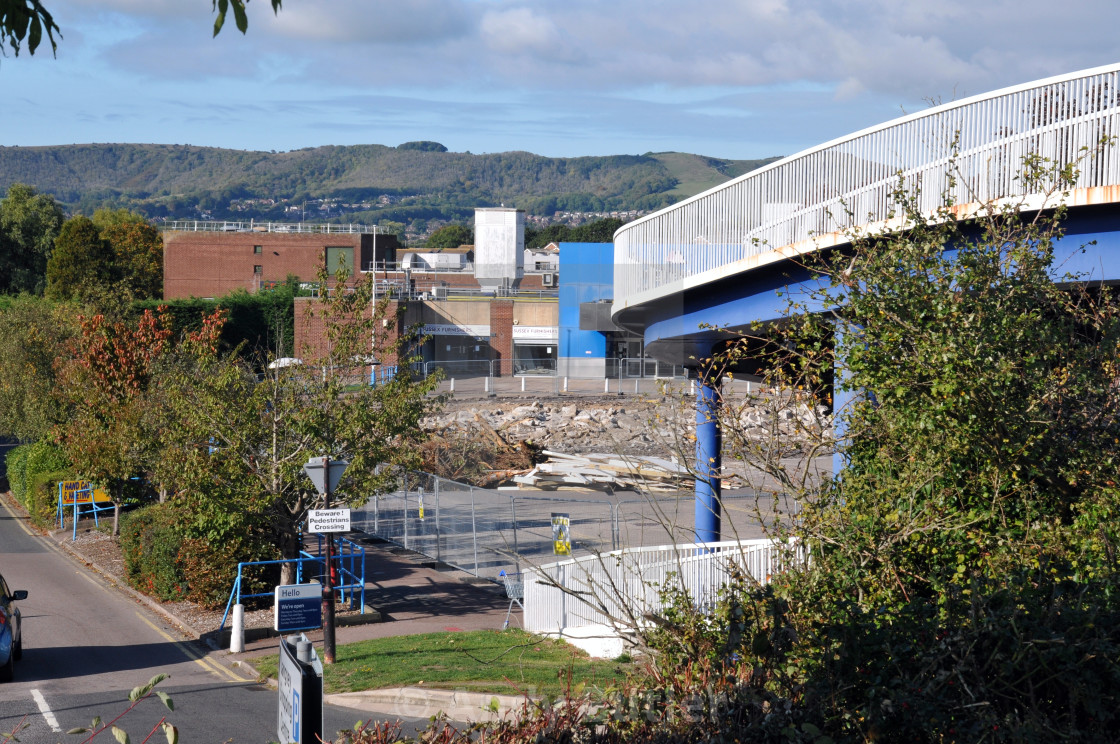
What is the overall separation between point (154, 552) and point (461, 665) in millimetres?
8103

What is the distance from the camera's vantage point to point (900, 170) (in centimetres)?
970

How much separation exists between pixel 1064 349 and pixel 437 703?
24.1 feet

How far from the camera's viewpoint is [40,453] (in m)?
28.9

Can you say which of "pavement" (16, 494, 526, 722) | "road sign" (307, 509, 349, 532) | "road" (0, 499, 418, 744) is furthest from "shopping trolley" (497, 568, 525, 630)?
"road" (0, 499, 418, 744)

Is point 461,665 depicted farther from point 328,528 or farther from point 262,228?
point 262,228

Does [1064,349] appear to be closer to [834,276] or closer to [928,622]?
[834,276]

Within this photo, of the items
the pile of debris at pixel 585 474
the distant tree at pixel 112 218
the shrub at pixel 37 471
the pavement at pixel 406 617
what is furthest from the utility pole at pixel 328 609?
the distant tree at pixel 112 218

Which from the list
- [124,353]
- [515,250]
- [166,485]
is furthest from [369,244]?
[166,485]

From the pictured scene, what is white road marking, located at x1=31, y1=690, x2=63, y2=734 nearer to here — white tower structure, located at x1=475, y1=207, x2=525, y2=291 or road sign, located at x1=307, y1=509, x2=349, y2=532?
road sign, located at x1=307, y1=509, x2=349, y2=532

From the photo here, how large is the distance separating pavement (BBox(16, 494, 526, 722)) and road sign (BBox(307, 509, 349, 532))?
2.04 m

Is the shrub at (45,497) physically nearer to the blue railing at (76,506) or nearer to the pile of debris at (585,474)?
the blue railing at (76,506)

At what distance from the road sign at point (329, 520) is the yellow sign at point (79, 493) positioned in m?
14.2

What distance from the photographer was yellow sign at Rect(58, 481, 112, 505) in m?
26.5

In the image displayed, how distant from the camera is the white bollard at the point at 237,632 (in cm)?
1514
